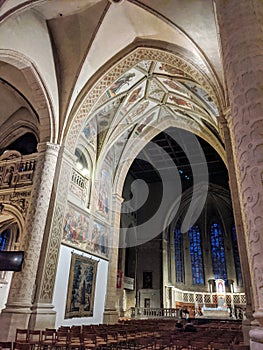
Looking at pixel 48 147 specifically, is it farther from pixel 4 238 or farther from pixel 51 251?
pixel 4 238

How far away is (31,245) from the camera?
27.8 feet

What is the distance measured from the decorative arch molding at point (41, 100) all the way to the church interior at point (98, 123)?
0.04m

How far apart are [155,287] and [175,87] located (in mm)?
16642

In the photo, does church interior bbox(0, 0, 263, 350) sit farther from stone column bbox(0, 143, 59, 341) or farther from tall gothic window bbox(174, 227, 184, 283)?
tall gothic window bbox(174, 227, 184, 283)

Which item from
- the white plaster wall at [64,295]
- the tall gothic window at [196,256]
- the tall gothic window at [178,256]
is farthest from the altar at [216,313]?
the white plaster wall at [64,295]

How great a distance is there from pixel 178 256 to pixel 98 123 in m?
17.0

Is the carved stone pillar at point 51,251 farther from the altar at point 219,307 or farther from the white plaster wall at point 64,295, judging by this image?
the altar at point 219,307

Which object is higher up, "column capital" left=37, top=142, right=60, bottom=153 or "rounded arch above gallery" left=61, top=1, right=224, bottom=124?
"rounded arch above gallery" left=61, top=1, right=224, bottom=124

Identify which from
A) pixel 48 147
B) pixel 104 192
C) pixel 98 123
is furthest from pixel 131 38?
pixel 104 192

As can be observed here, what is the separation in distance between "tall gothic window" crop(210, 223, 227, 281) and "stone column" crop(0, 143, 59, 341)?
2122 cm

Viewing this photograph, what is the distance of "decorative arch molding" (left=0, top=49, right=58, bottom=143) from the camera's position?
945 centimetres

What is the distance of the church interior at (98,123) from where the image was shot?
10.8ft

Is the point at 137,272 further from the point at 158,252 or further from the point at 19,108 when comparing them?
the point at 19,108

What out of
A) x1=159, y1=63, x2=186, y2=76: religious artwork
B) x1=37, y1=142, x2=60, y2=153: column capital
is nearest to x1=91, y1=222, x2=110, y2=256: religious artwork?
x1=37, y1=142, x2=60, y2=153: column capital
